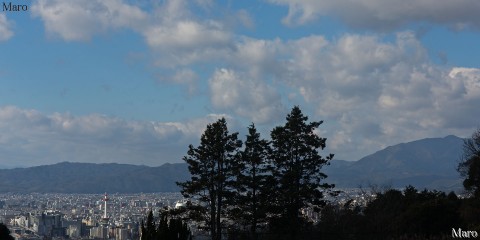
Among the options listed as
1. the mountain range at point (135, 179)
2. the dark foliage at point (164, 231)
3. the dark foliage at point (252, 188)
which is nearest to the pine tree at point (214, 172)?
the dark foliage at point (252, 188)

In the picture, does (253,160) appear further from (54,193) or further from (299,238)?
(54,193)

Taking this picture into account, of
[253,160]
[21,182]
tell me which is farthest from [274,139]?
[21,182]

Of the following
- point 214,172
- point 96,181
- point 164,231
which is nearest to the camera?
point 164,231

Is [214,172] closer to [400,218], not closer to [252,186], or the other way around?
[252,186]

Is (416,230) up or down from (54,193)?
down

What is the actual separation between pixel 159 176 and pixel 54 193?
2579 cm

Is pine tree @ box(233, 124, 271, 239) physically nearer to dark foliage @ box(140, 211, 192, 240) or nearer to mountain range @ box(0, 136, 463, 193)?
dark foliage @ box(140, 211, 192, 240)

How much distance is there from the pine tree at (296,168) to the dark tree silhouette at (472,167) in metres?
8.10

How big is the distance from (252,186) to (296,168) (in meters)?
2.40

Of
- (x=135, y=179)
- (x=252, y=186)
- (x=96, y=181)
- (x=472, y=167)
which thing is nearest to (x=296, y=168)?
(x=252, y=186)

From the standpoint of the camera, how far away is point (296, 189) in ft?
111

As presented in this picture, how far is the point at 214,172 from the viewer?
1318 inches

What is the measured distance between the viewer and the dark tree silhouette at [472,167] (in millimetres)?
37625

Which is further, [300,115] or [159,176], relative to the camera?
[159,176]
